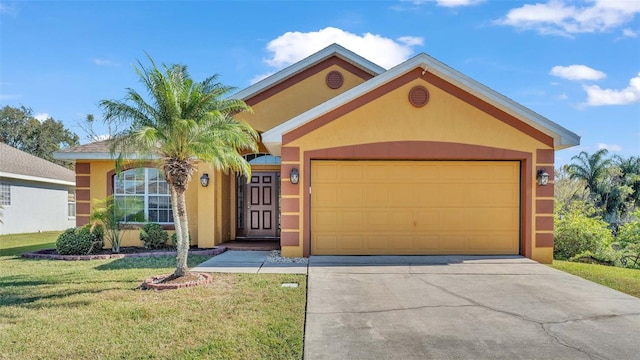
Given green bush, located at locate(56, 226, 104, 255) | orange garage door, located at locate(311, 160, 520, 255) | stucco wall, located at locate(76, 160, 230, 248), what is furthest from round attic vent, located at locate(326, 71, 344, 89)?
green bush, located at locate(56, 226, 104, 255)

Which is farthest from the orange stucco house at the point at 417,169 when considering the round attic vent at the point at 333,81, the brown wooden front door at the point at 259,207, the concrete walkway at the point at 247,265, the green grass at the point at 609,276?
the brown wooden front door at the point at 259,207

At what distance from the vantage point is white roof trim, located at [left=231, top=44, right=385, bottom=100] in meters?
12.5

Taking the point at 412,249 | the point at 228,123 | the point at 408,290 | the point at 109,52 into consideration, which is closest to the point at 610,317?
the point at 408,290

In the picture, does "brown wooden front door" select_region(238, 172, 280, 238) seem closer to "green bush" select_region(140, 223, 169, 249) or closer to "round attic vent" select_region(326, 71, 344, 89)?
"green bush" select_region(140, 223, 169, 249)

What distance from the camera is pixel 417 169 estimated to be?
1037 centimetres

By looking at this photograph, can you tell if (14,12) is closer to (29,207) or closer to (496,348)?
(29,207)

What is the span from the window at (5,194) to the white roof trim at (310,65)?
14.6m

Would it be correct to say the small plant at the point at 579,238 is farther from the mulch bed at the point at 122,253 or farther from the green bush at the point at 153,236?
the green bush at the point at 153,236

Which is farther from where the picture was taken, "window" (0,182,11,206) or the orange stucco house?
"window" (0,182,11,206)

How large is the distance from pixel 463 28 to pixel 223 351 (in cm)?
1134

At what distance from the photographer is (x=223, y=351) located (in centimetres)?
434

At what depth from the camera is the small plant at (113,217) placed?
1109 centimetres

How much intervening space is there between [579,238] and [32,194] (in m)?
24.8

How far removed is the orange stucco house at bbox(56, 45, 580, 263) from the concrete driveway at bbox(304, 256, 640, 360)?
1587mm
